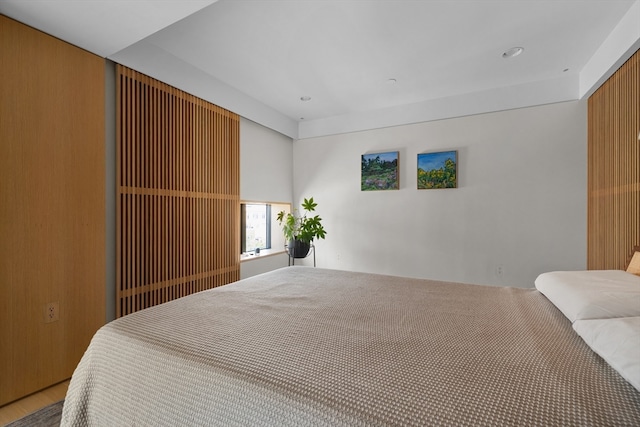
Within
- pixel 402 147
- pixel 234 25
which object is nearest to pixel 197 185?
pixel 234 25

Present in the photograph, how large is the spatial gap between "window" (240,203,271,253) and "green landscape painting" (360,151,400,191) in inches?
64.7

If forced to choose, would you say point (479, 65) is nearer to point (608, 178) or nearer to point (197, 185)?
point (608, 178)

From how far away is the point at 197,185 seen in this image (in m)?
2.96

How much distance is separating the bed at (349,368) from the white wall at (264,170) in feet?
7.80

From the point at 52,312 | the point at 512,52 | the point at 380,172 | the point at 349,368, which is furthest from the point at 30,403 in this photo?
the point at 512,52

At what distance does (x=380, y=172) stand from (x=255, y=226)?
6.91 feet

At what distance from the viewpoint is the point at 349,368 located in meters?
0.85

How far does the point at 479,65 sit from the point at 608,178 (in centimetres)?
165

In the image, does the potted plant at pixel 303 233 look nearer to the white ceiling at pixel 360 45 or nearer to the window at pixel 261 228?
the window at pixel 261 228

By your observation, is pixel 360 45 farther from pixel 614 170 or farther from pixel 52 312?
pixel 52 312

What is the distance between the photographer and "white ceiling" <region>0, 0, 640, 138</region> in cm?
190

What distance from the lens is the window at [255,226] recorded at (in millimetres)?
4022

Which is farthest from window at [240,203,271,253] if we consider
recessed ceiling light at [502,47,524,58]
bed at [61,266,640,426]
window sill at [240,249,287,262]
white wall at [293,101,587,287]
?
recessed ceiling light at [502,47,524,58]

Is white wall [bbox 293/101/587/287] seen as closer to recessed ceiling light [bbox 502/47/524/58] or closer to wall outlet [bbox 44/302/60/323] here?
recessed ceiling light [bbox 502/47/524/58]
